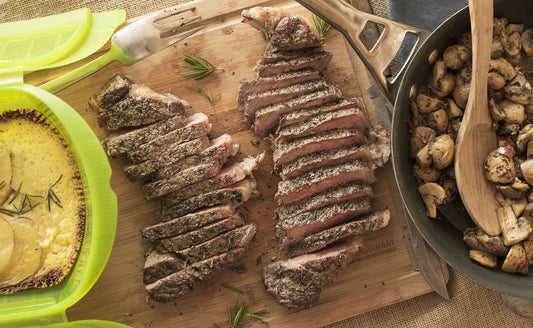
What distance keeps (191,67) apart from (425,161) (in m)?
1.75

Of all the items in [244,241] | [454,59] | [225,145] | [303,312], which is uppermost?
[454,59]

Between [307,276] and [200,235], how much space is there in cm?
78

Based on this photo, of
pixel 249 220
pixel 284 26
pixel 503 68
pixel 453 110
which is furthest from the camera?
pixel 249 220

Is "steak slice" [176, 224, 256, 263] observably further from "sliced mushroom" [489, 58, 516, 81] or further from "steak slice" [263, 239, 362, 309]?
"sliced mushroom" [489, 58, 516, 81]

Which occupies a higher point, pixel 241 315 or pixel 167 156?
pixel 167 156

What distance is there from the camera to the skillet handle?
2898 millimetres

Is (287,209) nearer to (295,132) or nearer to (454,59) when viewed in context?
(295,132)

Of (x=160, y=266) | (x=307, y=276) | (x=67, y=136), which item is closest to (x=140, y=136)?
(x=67, y=136)

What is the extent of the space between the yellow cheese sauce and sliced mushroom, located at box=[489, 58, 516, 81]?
9.18ft

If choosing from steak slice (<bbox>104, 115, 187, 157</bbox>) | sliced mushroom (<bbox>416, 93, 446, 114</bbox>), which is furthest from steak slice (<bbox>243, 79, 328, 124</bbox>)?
sliced mushroom (<bbox>416, 93, 446, 114</bbox>)

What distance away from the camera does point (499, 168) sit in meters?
2.76

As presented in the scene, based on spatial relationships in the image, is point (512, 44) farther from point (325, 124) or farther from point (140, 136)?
point (140, 136)

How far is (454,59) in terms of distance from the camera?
2900 millimetres

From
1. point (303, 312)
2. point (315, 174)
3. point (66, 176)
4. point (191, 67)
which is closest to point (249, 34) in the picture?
point (191, 67)
